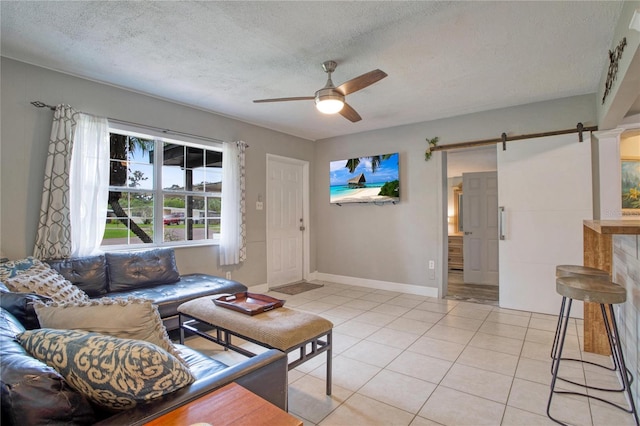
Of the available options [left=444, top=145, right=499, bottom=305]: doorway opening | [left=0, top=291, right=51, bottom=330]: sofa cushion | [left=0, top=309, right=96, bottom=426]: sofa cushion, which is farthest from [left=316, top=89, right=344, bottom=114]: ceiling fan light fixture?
[left=444, top=145, right=499, bottom=305]: doorway opening

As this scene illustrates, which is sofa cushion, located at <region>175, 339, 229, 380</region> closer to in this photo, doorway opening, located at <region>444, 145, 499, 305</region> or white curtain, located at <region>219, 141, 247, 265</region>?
white curtain, located at <region>219, 141, 247, 265</region>

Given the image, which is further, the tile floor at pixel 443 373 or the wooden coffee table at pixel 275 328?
the tile floor at pixel 443 373

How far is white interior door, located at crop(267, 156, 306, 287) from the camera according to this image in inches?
203

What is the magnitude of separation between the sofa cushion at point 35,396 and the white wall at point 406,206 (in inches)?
171

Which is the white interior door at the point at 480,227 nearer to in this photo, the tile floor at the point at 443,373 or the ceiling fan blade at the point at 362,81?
the tile floor at the point at 443,373

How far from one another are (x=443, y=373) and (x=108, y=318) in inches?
89.2

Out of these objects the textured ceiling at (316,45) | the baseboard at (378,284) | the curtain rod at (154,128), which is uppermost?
the textured ceiling at (316,45)

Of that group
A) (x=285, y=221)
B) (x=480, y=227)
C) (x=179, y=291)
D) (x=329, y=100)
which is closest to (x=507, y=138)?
(x=480, y=227)

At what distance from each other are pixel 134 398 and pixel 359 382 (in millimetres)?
1704

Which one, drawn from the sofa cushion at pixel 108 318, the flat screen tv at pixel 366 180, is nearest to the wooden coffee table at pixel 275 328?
the sofa cushion at pixel 108 318

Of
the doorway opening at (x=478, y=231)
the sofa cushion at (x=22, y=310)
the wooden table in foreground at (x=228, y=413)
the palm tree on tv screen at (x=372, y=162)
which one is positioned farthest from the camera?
the doorway opening at (x=478, y=231)

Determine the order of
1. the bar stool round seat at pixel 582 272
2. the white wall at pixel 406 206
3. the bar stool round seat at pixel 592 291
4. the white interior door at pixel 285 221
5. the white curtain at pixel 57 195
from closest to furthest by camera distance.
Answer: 1. the bar stool round seat at pixel 592 291
2. the bar stool round seat at pixel 582 272
3. the white curtain at pixel 57 195
4. the white wall at pixel 406 206
5. the white interior door at pixel 285 221

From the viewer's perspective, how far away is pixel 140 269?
127 inches

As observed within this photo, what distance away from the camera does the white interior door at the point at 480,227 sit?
17.4 feet
